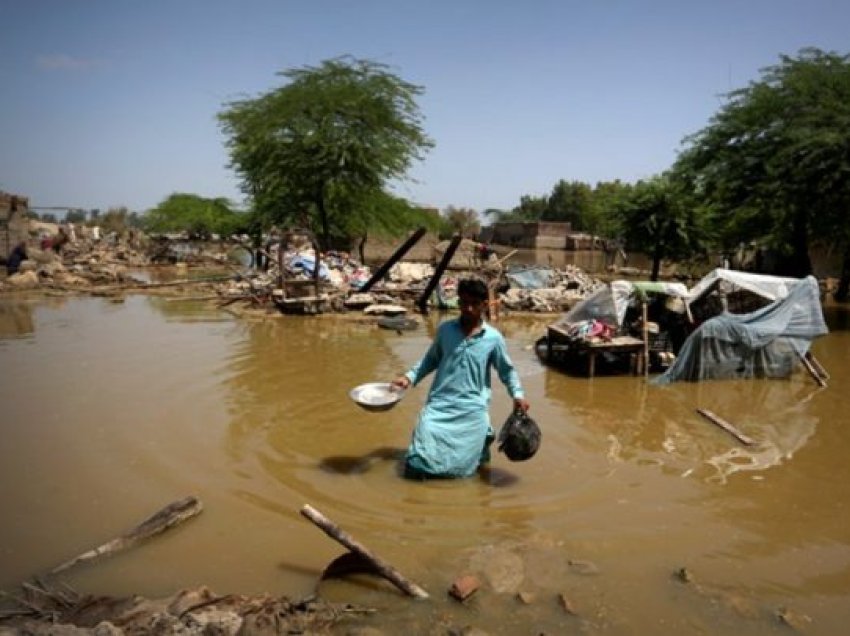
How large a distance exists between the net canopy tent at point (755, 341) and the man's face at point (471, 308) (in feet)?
19.2

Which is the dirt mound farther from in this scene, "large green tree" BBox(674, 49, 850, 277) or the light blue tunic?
"large green tree" BBox(674, 49, 850, 277)

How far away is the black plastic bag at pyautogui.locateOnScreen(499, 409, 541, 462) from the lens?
481 centimetres

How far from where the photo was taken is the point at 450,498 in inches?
190

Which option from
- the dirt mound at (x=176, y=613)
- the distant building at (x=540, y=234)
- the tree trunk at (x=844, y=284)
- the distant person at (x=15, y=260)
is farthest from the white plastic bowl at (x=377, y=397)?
the distant building at (x=540, y=234)

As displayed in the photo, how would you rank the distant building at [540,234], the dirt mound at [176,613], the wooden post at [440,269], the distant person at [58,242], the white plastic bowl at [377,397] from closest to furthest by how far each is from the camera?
the dirt mound at [176,613], the white plastic bowl at [377,397], the wooden post at [440,269], the distant person at [58,242], the distant building at [540,234]

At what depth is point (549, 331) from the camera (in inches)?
427

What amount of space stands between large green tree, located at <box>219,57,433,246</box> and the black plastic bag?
52.6 feet

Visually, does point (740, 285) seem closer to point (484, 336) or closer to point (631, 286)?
point (631, 286)

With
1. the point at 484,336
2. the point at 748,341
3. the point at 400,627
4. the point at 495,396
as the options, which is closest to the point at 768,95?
the point at 748,341

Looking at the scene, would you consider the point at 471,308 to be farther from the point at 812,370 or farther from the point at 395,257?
the point at 395,257

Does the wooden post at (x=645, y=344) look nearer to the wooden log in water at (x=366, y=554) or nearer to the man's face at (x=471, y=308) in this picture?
the man's face at (x=471, y=308)

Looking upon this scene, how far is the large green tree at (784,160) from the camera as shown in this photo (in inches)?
582

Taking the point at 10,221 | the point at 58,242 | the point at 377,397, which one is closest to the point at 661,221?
the point at 377,397

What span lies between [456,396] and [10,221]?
23300 mm
